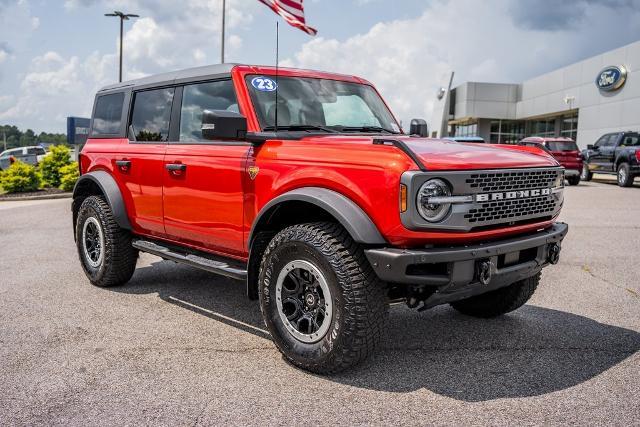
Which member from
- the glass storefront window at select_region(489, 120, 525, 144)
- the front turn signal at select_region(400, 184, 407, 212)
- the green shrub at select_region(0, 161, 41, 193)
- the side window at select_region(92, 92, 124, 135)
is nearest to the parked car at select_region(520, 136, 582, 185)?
the green shrub at select_region(0, 161, 41, 193)

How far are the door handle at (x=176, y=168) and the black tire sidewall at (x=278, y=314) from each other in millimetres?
1326

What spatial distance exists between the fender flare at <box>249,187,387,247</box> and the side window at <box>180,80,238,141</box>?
3.95 ft

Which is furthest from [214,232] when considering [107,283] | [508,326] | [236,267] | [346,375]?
[508,326]

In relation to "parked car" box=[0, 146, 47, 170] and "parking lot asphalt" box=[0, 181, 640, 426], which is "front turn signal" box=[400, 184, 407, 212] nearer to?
"parking lot asphalt" box=[0, 181, 640, 426]

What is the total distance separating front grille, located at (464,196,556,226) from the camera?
3.61 m

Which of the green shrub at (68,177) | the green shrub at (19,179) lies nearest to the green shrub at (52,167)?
the green shrub at (68,177)

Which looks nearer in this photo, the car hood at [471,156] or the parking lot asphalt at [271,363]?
the parking lot asphalt at [271,363]

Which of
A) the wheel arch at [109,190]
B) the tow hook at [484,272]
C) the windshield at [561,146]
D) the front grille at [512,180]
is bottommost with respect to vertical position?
the tow hook at [484,272]

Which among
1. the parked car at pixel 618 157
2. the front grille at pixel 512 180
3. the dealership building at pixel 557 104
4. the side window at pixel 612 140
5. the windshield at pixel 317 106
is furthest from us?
the dealership building at pixel 557 104

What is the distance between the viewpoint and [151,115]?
223 inches

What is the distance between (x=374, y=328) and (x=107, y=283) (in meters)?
3.44

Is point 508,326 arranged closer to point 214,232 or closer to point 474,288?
point 474,288

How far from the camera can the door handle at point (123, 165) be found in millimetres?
5668

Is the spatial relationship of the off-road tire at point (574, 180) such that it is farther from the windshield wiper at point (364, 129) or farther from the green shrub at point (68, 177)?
the windshield wiper at point (364, 129)
